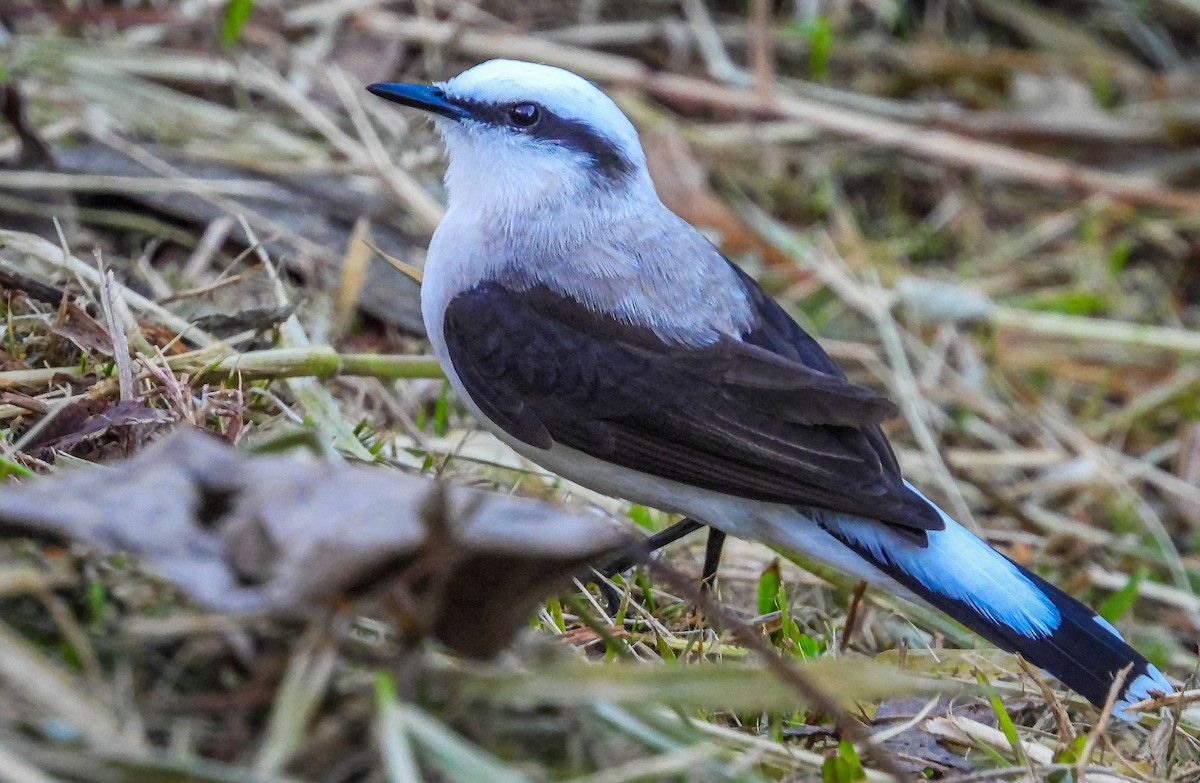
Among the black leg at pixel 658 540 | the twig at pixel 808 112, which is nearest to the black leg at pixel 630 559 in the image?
the black leg at pixel 658 540

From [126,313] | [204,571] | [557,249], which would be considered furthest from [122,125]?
[204,571]

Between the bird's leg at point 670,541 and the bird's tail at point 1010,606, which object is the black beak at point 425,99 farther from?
the bird's tail at point 1010,606

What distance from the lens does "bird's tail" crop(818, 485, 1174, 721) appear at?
3.10m

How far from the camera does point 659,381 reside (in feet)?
11.1

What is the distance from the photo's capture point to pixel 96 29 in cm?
575

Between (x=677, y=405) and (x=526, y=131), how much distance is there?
3.37 feet

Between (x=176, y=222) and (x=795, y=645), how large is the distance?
274 centimetres

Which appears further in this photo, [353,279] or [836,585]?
[353,279]

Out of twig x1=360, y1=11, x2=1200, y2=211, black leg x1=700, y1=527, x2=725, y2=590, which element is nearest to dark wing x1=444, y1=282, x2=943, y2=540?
black leg x1=700, y1=527, x2=725, y2=590

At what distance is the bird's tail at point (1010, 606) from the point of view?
3096 mm

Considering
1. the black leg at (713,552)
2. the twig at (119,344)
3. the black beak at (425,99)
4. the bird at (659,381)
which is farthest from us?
the black beak at (425,99)

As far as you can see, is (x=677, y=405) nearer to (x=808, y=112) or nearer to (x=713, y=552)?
(x=713, y=552)

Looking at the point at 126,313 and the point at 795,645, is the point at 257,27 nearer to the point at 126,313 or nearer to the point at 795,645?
the point at 126,313

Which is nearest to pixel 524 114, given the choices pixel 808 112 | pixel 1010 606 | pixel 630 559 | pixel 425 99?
pixel 425 99
